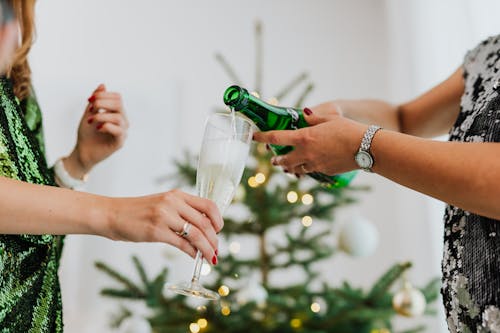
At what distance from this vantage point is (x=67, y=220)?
0.67 m

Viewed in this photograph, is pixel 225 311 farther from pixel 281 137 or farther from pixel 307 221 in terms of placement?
pixel 281 137

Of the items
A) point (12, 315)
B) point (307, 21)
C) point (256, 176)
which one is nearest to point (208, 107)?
point (307, 21)

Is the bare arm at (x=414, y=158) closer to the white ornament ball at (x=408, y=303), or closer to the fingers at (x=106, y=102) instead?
the fingers at (x=106, y=102)

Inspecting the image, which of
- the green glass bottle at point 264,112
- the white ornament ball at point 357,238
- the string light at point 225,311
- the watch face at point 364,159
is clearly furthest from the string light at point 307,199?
the watch face at point 364,159

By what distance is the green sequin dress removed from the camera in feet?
2.37

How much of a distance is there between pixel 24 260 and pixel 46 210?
146 mm

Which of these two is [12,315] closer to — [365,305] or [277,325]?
[277,325]

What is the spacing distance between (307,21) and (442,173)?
2.38 meters

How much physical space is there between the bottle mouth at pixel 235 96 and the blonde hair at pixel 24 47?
0.42 m

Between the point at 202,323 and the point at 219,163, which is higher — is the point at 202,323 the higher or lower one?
the lower one

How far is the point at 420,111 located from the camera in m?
1.14

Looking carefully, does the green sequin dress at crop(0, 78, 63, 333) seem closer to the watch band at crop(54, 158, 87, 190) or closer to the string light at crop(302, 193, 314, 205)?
the watch band at crop(54, 158, 87, 190)

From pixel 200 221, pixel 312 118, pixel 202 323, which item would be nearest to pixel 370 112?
pixel 312 118

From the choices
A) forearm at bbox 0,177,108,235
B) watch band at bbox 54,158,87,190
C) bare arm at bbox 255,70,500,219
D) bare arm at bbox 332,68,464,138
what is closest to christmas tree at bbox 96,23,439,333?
bare arm at bbox 332,68,464,138
